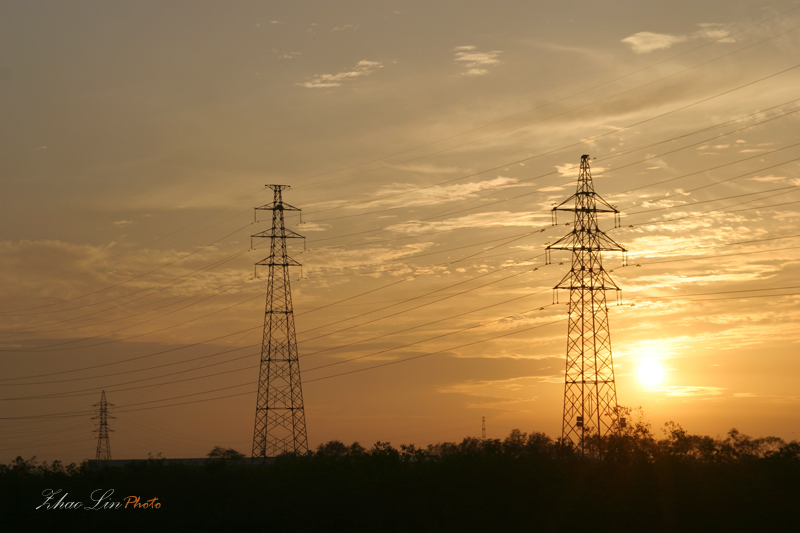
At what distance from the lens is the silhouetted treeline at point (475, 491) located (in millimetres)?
45500

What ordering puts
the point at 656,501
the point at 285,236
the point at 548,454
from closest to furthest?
the point at 656,501, the point at 548,454, the point at 285,236

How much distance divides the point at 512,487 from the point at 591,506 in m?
5.52

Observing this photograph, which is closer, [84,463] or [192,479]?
[192,479]

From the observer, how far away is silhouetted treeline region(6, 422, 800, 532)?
1791 inches

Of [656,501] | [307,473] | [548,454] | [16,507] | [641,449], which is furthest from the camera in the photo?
[16,507]

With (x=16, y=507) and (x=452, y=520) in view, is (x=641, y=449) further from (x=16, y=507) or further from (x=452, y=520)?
(x=16, y=507)

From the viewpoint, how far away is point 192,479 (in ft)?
218

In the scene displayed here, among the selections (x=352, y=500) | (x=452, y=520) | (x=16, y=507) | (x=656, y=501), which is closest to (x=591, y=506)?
(x=656, y=501)

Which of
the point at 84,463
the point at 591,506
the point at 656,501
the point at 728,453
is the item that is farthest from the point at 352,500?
the point at 84,463

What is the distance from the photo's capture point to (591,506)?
47.8 m

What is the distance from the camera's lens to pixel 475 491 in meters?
52.1

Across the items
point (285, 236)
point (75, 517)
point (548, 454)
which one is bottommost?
point (75, 517)

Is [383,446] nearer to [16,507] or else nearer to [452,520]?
[452,520]

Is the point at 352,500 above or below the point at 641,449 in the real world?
below
